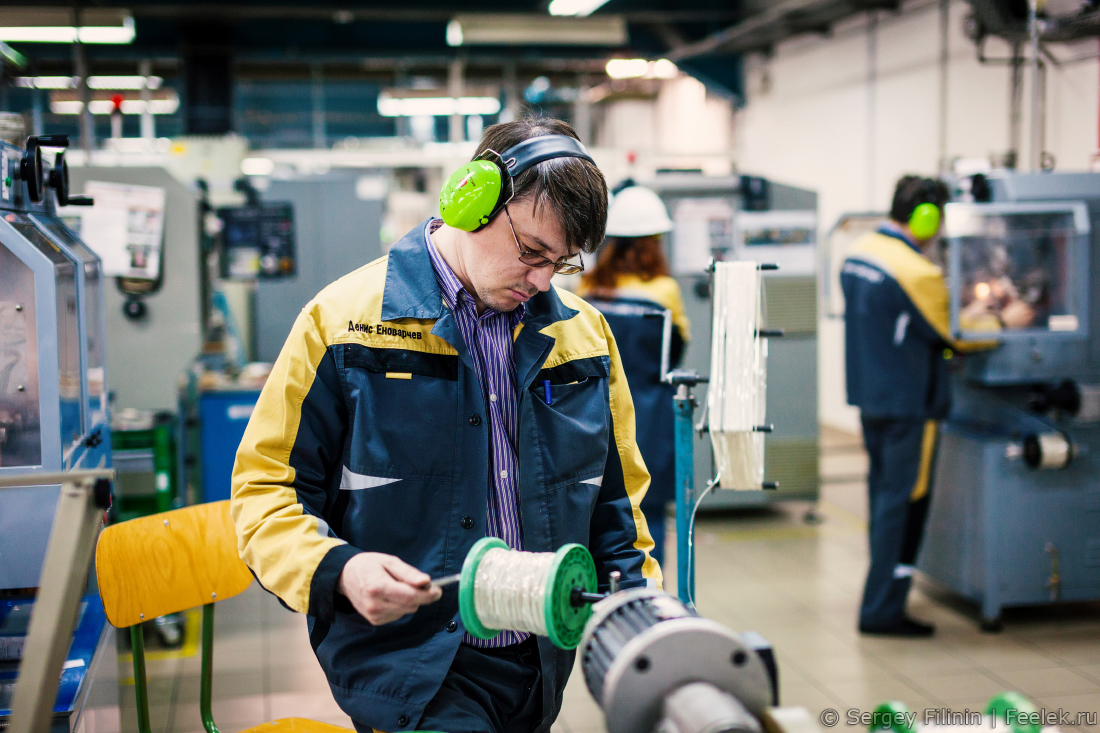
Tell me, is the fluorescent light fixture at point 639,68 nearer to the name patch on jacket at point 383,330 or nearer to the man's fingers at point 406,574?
the name patch on jacket at point 383,330

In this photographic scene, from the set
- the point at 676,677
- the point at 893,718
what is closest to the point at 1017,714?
the point at 893,718

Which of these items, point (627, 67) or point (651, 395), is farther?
point (627, 67)

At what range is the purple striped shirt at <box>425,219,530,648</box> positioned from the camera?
142 centimetres

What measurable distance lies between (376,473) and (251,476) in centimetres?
18

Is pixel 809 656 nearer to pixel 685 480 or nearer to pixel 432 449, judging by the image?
pixel 685 480

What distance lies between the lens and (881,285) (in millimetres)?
3539

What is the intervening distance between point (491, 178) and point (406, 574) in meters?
0.57

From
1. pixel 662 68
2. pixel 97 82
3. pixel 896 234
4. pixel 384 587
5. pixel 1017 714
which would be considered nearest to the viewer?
pixel 1017 714

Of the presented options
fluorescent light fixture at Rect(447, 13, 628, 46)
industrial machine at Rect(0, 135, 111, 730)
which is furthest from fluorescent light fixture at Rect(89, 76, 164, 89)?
industrial machine at Rect(0, 135, 111, 730)

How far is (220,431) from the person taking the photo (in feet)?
14.1

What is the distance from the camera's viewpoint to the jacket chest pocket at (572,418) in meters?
1.42

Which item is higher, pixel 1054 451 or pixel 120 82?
pixel 120 82

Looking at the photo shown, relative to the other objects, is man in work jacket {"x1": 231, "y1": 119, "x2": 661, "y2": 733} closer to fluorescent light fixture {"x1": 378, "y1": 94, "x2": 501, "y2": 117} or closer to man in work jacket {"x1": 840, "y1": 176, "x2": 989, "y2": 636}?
man in work jacket {"x1": 840, "y1": 176, "x2": 989, "y2": 636}

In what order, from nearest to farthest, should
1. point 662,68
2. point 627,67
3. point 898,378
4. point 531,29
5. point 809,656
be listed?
point 809,656
point 898,378
point 531,29
point 627,67
point 662,68
